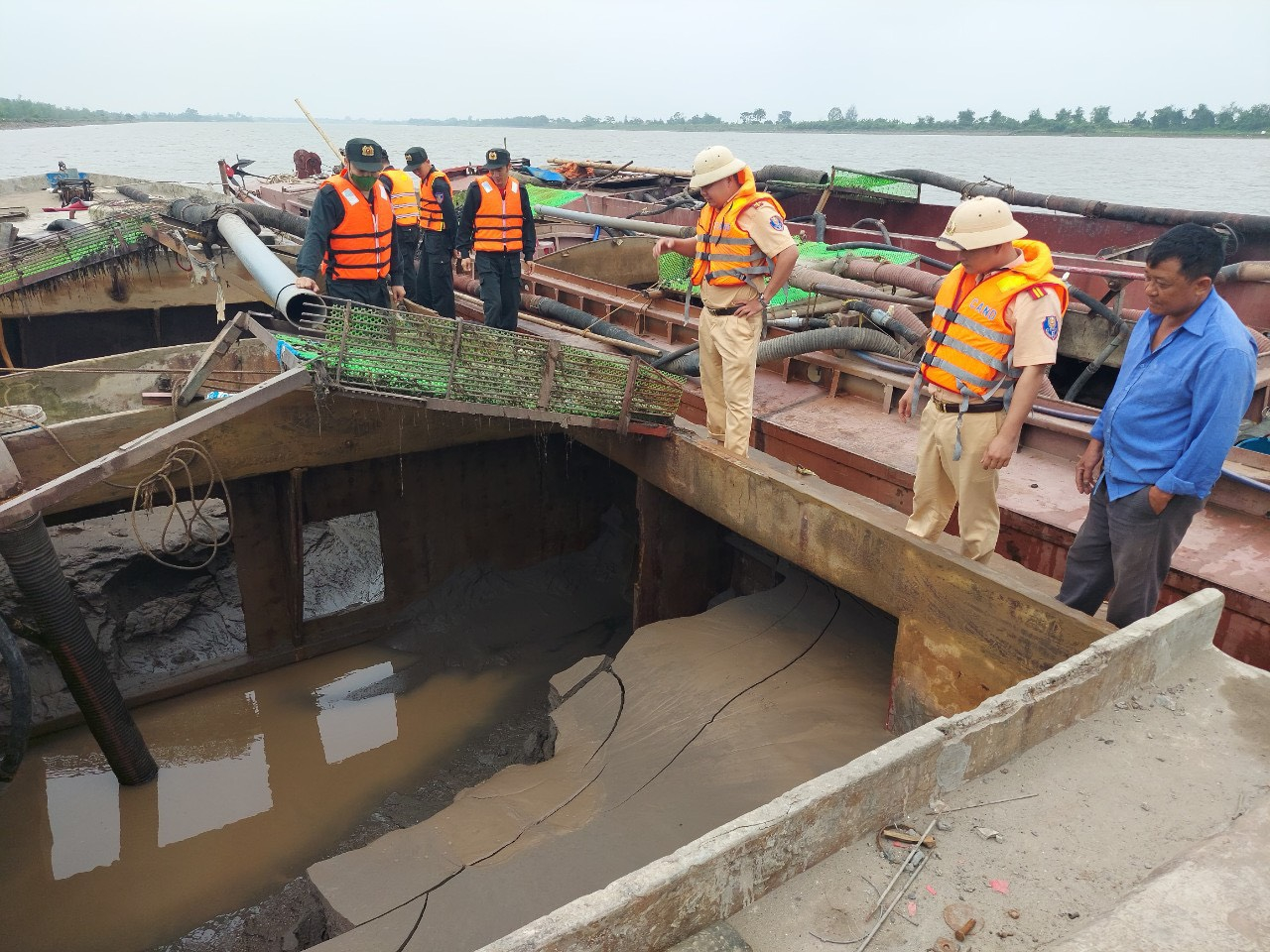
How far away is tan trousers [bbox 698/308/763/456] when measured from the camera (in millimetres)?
5387

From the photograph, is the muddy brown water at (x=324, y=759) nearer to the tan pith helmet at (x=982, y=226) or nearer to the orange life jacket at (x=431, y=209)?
the tan pith helmet at (x=982, y=226)

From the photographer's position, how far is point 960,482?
4.21 metres

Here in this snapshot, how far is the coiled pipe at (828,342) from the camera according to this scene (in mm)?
6777

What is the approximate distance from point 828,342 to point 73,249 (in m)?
9.54

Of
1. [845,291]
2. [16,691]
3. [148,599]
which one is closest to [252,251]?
[148,599]

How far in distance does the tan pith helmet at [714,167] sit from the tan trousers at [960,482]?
1.91 metres

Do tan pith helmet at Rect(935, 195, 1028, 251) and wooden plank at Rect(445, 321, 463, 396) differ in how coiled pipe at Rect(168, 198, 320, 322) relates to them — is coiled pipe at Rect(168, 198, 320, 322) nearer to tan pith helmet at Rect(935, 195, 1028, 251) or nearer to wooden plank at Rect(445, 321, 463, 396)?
wooden plank at Rect(445, 321, 463, 396)

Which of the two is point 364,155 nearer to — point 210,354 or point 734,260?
point 210,354

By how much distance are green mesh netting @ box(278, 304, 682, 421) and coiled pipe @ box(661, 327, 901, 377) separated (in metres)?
1.21

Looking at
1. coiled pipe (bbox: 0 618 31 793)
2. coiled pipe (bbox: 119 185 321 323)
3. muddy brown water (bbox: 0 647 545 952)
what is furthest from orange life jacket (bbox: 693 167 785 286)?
coiled pipe (bbox: 0 618 31 793)

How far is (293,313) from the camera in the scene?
5.54 meters

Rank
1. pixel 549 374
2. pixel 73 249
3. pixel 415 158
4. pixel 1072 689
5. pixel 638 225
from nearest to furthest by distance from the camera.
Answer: pixel 1072 689, pixel 549 374, pixel 638 225, pixel 415 158, pixel 73 249

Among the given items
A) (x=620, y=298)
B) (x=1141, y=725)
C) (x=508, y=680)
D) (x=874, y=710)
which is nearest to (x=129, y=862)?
(x=508, y=680)

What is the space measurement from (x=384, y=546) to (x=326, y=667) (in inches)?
44.6
